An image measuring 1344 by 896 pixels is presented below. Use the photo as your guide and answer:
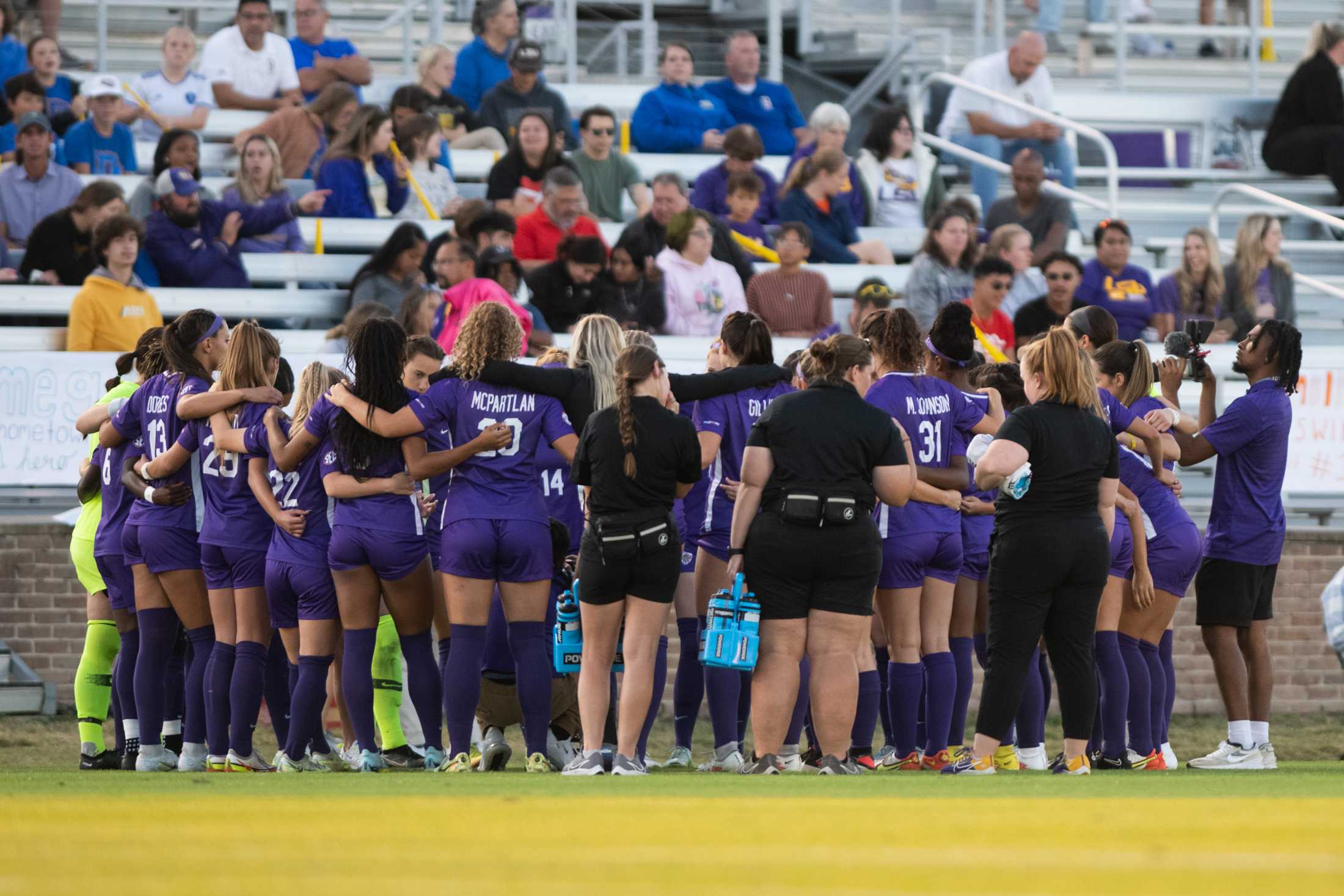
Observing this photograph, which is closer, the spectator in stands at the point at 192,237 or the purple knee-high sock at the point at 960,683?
the purple knee-high sock at the point at 960,683

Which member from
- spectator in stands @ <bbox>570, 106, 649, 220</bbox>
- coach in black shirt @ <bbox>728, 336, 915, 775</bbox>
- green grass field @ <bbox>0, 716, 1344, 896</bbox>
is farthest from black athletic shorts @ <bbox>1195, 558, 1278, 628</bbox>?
spectator in stands @ <bbox>570, 106, 649, 220</bbox>

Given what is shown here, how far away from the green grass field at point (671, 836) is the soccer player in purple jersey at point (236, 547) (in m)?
0.80

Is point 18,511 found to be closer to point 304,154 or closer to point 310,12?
point 304,154

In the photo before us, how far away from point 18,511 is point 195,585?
339 centimetres

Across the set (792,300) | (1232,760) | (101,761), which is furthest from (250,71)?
(1232,760)

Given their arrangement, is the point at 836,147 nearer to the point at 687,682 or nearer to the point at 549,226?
the point at 549,226

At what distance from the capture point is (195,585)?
27.4 feet

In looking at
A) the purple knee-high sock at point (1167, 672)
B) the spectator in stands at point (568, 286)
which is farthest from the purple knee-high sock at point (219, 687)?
the spectator in stands at point (568, 286)

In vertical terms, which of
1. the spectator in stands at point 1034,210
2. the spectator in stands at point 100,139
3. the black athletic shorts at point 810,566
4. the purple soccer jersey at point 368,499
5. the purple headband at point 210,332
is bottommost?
the black athletic shorts at point 810,566

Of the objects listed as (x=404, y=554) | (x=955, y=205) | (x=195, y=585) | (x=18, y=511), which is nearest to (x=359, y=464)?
(x=404, y=554)

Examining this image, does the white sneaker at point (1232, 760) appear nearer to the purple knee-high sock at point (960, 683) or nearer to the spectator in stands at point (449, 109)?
the purple knee-high sock at point (960, 683)

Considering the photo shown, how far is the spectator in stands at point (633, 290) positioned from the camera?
11750 mm

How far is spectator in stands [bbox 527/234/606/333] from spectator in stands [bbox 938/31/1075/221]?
424 cm

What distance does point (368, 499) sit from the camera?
7824 mm
